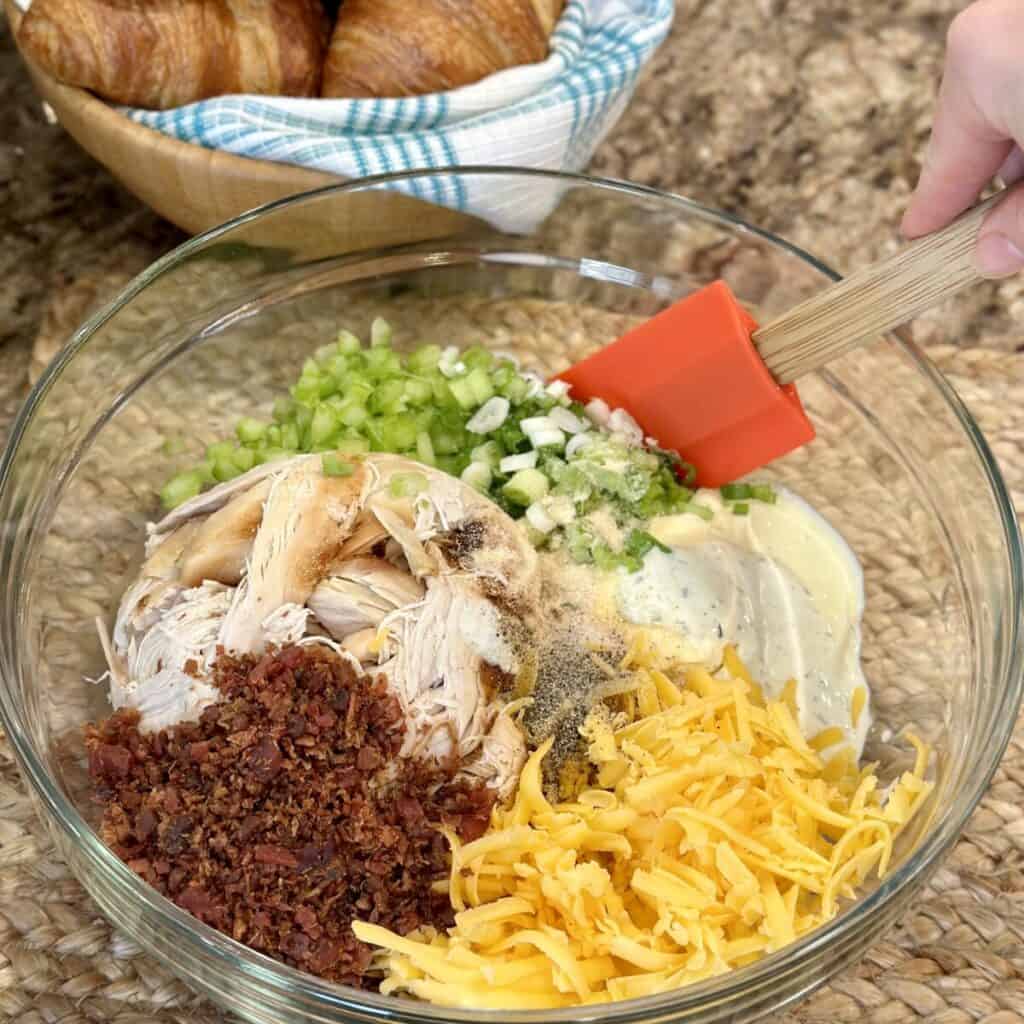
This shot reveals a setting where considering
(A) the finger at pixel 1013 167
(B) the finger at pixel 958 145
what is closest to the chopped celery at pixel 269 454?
(B) the finger at pixel 958 145

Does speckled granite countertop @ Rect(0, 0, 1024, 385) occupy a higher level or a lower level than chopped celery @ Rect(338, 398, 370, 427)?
higher

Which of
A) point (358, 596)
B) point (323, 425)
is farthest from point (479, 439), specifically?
point (358, 596)

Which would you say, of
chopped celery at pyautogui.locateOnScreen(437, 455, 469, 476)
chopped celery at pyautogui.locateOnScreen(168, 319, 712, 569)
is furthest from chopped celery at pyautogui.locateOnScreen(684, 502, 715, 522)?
chopped celery at pyautogui.locateOnScreen(437, 455, 469, 476)

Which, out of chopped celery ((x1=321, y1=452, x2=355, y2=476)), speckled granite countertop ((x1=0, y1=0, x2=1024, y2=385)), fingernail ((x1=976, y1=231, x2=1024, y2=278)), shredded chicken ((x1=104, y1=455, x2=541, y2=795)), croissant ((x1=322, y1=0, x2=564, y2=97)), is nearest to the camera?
fingernail ((x1=976, y1=231, x2=1024, y2=278))

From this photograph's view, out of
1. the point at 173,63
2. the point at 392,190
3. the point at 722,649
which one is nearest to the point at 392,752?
the point at 722,649

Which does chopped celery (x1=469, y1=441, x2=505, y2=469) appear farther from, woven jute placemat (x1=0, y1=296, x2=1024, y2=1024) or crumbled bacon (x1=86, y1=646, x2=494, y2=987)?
woven jute placemat (x1=0, y1=296, x2=1024, y2=1024)

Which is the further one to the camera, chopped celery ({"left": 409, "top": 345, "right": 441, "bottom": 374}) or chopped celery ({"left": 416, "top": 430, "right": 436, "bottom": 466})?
chopped celery ({"left": 409, "top": 345, "right": 441, "bottom": 374})

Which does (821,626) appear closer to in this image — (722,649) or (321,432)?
(722,649)

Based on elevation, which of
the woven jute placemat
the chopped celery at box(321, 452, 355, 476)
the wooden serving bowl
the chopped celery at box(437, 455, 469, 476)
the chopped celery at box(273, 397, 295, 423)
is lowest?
the woven jute placemat
